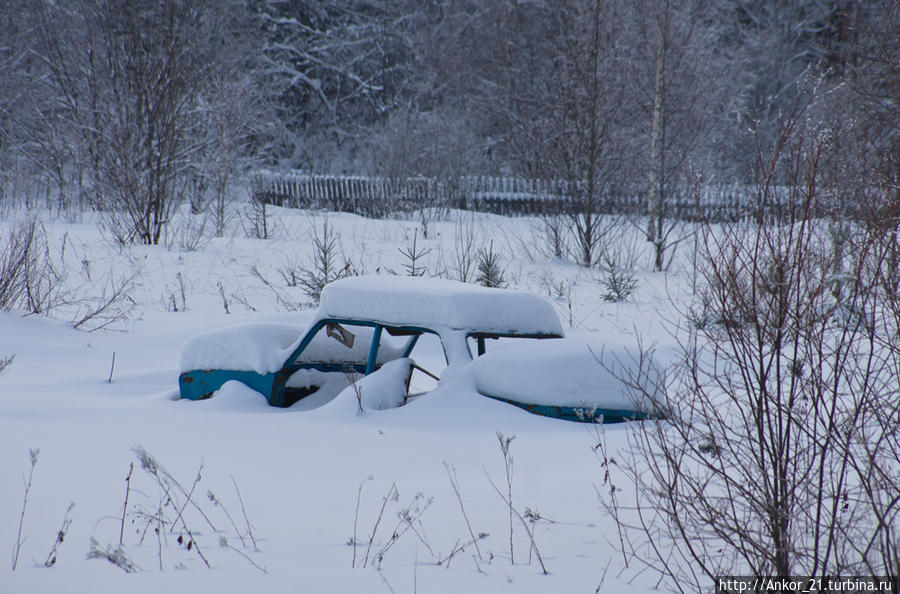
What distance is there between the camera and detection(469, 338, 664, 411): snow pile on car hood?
482cm

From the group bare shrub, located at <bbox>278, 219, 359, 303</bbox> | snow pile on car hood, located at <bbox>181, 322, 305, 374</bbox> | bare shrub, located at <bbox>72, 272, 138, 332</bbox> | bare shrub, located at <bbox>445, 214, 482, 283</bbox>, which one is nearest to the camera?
snow pile on car hood, located at <bbox>181, 322, 305, 374</bbox>

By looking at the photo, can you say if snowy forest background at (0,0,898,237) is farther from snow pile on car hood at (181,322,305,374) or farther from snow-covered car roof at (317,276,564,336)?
snow pile on car hood at (181,322,305,374)

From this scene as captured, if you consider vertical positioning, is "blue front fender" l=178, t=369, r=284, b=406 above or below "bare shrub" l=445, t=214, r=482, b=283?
below

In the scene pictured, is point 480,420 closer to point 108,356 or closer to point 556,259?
point 108,356

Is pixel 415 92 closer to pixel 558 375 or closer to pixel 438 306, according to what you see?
pixel 438 306

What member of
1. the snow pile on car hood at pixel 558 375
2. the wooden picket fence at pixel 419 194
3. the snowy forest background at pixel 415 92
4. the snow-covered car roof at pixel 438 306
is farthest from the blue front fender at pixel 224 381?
the wooden picket fence at pixel 419 194

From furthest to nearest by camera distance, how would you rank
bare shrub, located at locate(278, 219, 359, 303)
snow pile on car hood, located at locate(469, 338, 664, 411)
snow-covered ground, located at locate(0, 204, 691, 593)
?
bare shrub, located at locate(278, 219, 359, 303)
snow pile on car hood, located at locate(469, 338, 664, 411)
snow-covered ground, located at locate(0, 204, 691, 593)

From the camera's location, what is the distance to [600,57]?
14.4 meters

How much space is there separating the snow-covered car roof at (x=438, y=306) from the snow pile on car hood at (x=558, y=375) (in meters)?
0.21

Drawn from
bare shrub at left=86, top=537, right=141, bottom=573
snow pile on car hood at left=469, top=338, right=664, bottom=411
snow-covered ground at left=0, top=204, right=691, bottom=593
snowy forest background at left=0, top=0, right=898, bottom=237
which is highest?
snowy forest background at left=0, top=0, right=898, bottom=237

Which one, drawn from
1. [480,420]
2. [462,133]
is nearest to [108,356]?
[480,420]

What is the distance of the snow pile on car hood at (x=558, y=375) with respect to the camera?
4824 mm

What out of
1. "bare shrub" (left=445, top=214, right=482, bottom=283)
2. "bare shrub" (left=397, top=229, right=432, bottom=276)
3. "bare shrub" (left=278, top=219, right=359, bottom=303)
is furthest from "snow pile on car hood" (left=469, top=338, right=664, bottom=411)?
"bare shrub" (left=445, top=214, right=482, bottom=283)

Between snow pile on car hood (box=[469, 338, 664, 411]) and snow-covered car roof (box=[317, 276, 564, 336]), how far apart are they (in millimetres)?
210
